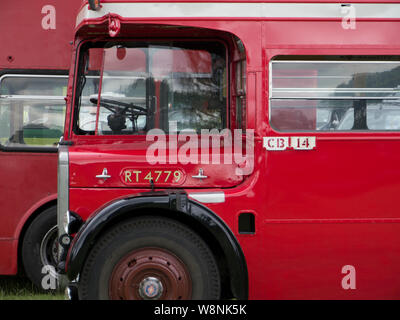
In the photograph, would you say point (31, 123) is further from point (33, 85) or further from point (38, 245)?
point (38, 245)

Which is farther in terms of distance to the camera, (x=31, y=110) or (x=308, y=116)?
(x=31, y=110)

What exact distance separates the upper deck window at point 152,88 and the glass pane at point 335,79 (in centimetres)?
51

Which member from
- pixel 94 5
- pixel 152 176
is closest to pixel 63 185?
pixel 152 176

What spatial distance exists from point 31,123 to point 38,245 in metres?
1.27

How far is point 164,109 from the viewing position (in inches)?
147

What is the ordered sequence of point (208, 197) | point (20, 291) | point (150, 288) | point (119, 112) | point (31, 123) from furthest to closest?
1. point (31, 123)
2. point (20, 291)
3. point (119, 112)
4. point (208, 197)
5. point (150, 288)

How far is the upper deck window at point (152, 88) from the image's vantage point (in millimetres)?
3707

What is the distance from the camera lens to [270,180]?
340cm

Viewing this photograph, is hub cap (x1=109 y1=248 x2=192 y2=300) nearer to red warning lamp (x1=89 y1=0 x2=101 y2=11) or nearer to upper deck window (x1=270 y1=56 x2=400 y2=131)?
upper deck window (x1=270 y1=56 x2=400 y2=131)

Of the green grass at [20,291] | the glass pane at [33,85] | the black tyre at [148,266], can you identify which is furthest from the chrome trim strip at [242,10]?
the green grass at [20,291]

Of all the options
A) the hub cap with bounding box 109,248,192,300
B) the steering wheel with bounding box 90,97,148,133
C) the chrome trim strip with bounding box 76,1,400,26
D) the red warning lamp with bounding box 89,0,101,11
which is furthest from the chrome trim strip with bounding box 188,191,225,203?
the red warning lamp with bounding box 89,0,101,11

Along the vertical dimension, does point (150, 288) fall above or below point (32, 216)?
below

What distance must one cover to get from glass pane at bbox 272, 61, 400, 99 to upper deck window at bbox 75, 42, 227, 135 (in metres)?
0.51

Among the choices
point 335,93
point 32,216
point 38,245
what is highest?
point 335,93
